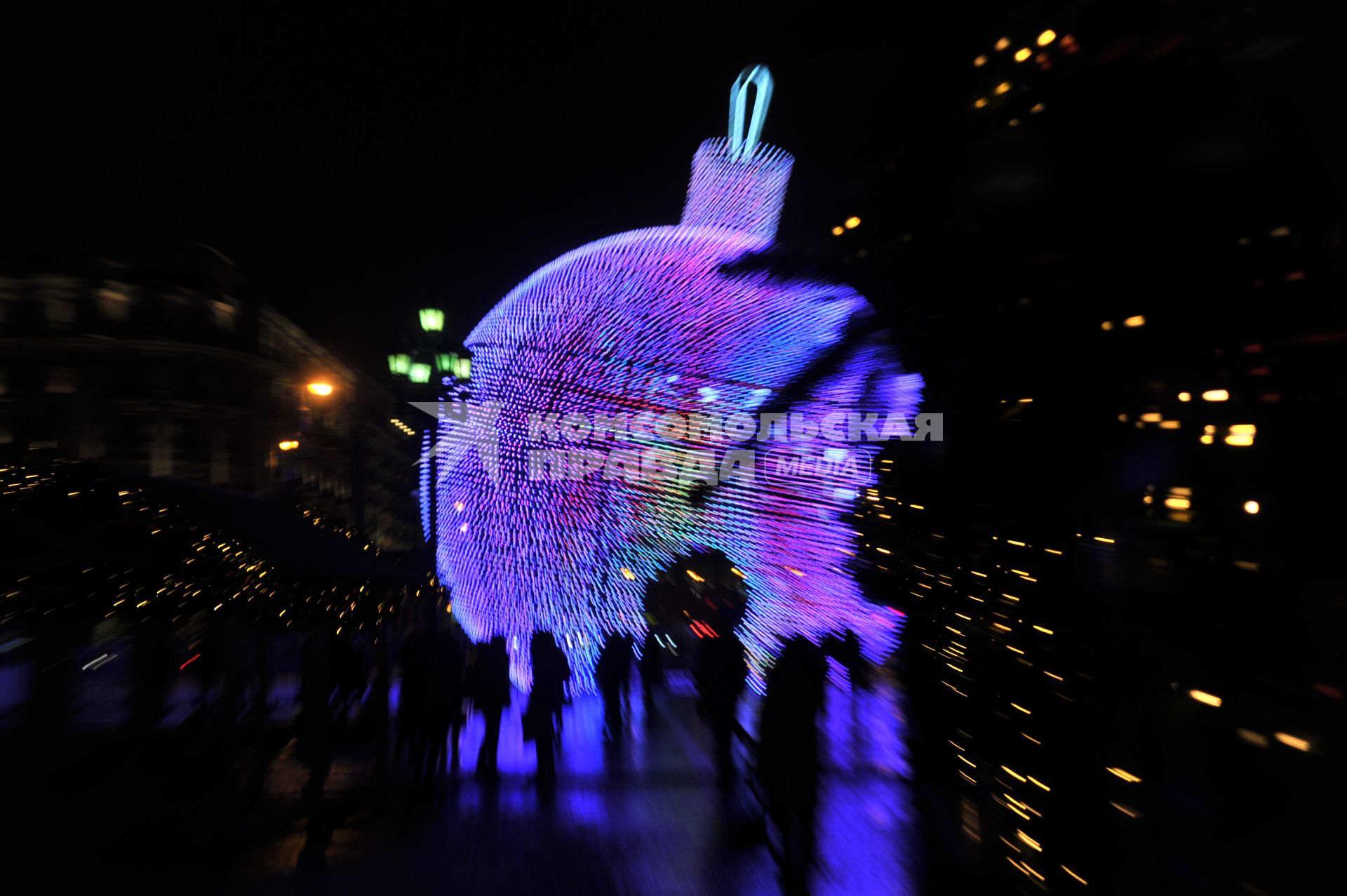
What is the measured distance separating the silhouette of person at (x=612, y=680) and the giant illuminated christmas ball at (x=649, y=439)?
7.4 inches

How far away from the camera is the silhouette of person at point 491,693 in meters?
5.79

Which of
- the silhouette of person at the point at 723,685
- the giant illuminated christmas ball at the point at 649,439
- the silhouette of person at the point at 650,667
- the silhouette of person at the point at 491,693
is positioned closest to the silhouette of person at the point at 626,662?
the giant illuminated christmas ball at the point at 649,439

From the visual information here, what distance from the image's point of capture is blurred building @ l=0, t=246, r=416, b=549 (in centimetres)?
1093

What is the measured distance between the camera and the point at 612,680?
7.00 metres

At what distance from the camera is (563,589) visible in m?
7.22

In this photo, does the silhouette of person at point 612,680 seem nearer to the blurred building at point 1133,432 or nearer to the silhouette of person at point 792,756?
the silhouette of person at point 792,756

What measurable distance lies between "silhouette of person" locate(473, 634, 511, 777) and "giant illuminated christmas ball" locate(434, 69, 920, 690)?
27.6 inches

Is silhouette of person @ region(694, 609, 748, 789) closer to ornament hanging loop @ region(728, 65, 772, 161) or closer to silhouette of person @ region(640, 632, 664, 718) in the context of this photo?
silhouette of person @ region(640, 632, 664, 718)

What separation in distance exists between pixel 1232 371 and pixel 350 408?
14.9 m

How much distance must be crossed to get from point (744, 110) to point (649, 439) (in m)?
2.95

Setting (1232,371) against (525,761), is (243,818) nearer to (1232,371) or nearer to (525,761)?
(525,761)

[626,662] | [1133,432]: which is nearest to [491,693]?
[626,662]

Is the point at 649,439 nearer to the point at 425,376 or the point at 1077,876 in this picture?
the point at 1077,876

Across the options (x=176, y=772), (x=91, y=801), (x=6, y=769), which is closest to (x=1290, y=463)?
(x=176, y=772)
